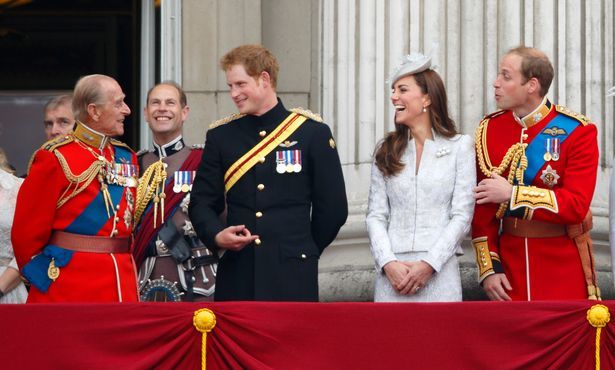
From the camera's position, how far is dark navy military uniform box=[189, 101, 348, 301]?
8.51m

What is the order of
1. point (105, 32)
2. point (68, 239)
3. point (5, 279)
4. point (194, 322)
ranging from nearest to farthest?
point (194, 322) → point (68, 239) → point (5, 279) → point (105, 32)

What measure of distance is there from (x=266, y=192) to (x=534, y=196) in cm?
118

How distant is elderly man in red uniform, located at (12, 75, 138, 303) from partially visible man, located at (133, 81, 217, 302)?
1.42ft

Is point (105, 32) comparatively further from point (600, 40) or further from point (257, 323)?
point (257, 323)

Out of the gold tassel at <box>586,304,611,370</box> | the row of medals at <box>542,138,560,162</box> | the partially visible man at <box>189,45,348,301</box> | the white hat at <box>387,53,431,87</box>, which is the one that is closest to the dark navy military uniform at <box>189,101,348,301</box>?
the partially visible man at <box>189,45,348,301</box>

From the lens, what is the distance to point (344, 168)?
1066 cm

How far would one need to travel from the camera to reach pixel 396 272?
27.7ft

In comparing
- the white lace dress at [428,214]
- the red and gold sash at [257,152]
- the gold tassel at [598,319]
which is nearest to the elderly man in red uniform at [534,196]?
the white lace dress at [428,214]

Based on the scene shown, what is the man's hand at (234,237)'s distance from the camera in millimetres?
8367

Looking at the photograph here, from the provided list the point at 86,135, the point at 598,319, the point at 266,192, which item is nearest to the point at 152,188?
the point at 86,135

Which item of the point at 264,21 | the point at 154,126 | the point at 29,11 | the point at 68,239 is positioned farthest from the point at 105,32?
the point at 68,239

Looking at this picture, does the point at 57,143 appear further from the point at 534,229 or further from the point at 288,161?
the point at 534,229

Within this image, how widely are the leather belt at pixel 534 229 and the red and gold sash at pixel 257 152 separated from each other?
3.52ft

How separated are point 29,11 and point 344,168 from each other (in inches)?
136
